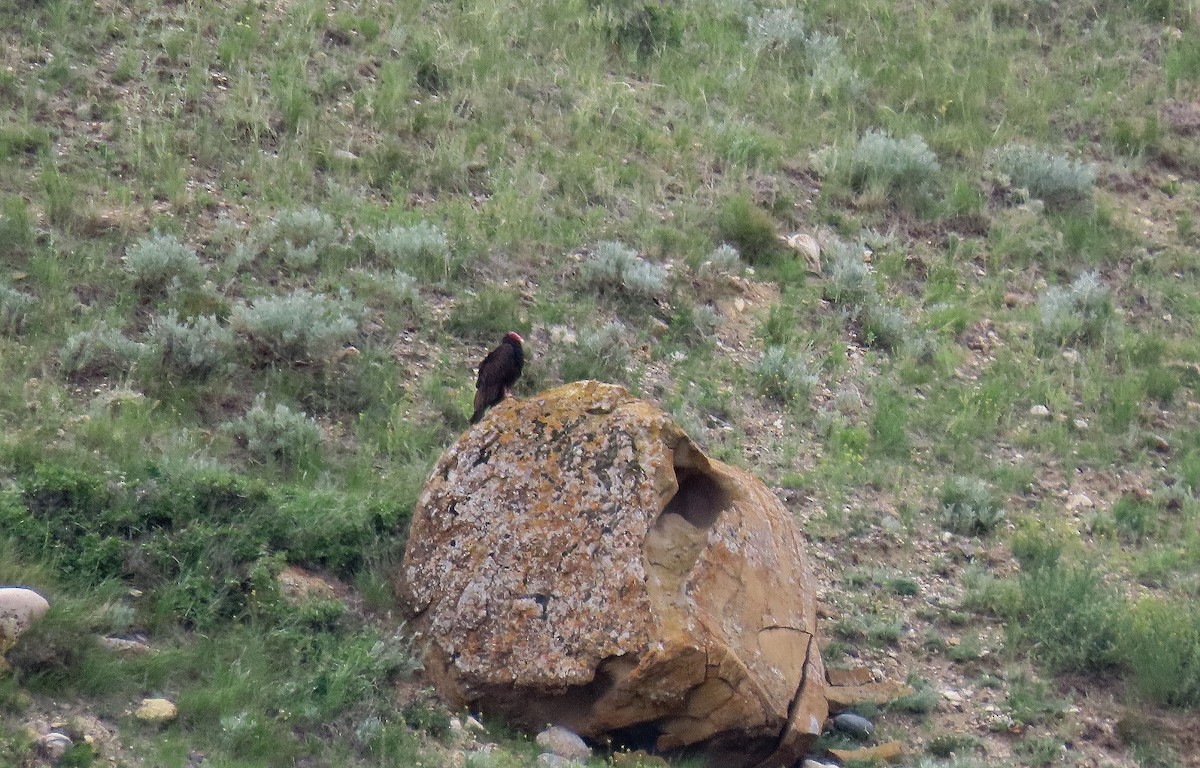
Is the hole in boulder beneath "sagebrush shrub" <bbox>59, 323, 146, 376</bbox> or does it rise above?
beneath

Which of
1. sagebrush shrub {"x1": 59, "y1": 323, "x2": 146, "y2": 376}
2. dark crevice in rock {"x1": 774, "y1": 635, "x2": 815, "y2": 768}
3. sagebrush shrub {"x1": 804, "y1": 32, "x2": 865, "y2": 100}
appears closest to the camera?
dark crevice in rock {"x1": 774, "y1": 635, "x2": 815, "y2": 768}

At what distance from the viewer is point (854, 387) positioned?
9.86 meters

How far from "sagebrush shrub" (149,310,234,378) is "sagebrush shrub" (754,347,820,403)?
3855 millimetres

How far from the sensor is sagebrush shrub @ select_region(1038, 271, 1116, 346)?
425 inches

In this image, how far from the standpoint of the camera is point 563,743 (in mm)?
6109

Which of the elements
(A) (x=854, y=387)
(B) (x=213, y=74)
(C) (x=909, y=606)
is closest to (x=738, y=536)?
(C) (x=909, y=606)

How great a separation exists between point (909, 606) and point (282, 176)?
572cm

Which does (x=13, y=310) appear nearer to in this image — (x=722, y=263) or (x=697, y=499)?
(x=697, y=499)

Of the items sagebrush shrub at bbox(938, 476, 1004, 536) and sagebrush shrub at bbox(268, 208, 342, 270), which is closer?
sagebrush shrub at bbox(938, 476, 1004, 536)

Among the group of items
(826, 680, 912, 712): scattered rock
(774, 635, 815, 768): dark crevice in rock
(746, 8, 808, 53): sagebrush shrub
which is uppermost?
(746, 8, 808, 53): sagebrush shrub

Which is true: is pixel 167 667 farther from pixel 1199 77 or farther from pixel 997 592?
pixel 1199 77

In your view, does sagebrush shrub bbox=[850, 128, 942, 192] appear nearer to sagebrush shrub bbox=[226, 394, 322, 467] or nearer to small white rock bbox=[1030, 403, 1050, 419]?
small white rock bbox=[1030, 403, 1050, 419]

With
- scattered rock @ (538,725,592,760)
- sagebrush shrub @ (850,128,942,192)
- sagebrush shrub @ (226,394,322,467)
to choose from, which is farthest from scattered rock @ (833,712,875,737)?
sagebrush shrub @ (850,128,942,192)

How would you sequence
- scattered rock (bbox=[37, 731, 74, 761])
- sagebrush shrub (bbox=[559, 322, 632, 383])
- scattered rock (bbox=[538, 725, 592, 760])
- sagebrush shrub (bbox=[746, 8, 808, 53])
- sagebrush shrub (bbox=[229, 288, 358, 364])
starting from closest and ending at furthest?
scattered rock (bbox=[37, 731, 74, 761]) → scattered rock (bbox=[538, 725, 592, 760]) → sagebrush shrub (bbox=[229, 288, 358, 364]) → sagebrush shrub (bbox=[559, 322, 632, 383]) → sagebrush shrub (bbox=[746, 8, 808, 53])
